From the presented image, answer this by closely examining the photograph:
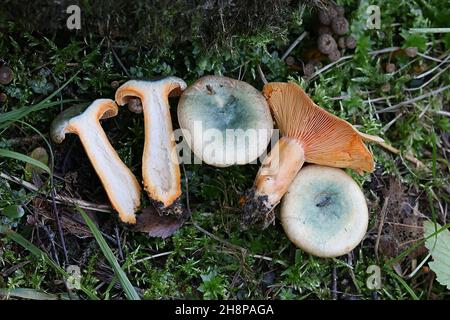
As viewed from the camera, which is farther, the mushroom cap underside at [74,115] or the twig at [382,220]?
the twig at [382,220]

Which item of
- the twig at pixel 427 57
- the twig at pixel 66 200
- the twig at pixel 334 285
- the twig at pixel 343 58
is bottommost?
the twig at pixel 334 285

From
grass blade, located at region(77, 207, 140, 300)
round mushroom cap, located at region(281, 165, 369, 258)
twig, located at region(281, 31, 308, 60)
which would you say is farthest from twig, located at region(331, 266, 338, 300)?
twig, located at region(281, 31, 308, 60)

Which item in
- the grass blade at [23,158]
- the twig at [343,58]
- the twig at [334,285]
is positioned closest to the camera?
the grass blade at [23,158]

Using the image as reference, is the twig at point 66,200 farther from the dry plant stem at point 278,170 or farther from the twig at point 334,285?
the twig at point 334,285

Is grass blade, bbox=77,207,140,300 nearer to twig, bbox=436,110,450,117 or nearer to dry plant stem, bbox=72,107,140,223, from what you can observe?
dry plant stem, bbox=72,107,140,223

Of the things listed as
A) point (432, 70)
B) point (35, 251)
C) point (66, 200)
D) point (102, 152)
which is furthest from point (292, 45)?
point (35, 251)

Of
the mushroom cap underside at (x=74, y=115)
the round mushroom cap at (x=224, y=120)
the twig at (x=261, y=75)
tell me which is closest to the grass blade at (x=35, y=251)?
the mushroom cap underside at (x=74, y=115)

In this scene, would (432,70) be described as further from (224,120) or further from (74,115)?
(74,115)
